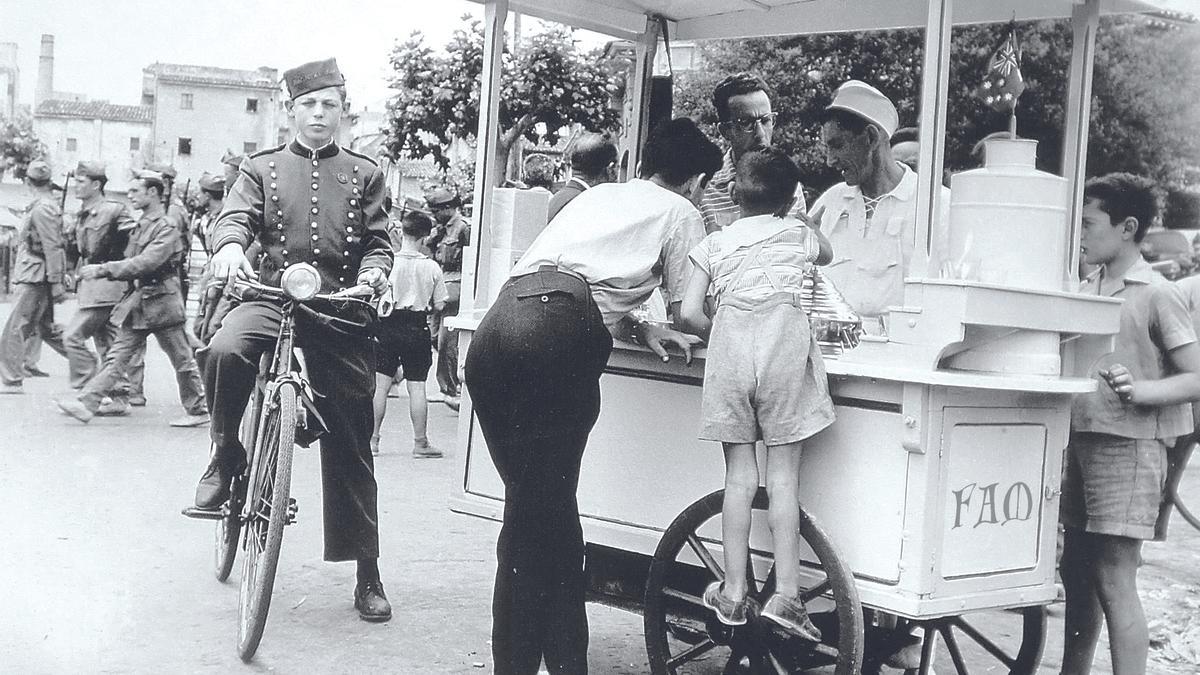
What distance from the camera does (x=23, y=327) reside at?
37.0ft

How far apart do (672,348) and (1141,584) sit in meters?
3.77

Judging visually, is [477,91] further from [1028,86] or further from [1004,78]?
[1004,78]

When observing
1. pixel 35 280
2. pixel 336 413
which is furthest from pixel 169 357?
pixel 336 413

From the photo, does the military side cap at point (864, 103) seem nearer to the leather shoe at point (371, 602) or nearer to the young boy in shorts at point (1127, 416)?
the young boy in shorts at point (1127, 416)

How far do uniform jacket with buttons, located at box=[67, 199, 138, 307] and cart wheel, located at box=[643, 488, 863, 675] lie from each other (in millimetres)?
7240

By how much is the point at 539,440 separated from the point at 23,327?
8.86 m

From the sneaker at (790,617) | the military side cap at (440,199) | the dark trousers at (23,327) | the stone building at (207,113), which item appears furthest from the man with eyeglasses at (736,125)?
the stone building at (207,113)

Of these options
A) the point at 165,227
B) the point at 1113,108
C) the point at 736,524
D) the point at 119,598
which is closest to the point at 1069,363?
the point at 736,524

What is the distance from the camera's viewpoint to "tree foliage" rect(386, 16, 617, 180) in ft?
38.6

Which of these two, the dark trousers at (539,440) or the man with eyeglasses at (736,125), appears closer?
the dark trousers at (539,440)

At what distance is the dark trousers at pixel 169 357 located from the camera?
10.1 metres

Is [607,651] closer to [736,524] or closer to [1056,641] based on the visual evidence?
[736,524]

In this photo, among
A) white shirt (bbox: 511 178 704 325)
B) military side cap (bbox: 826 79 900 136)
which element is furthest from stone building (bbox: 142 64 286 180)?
white shirt (bbox: 511 178 704 325)

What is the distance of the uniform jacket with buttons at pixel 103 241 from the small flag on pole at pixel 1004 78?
24.7 ft
